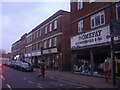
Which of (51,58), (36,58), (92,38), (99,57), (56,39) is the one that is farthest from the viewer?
(36,58)

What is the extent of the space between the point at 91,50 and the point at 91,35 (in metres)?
1.57

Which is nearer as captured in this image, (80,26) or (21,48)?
(80,26)

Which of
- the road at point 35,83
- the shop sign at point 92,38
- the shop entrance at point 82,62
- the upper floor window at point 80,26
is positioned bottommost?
the road at point 35,83

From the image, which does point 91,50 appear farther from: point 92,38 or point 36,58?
point 36,58

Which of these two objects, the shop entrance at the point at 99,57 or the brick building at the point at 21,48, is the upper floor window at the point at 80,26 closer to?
the shop entrance at the point at 99,57

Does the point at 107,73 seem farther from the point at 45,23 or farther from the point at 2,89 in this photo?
the point at 45,23

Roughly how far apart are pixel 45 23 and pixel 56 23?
6291 millimetres

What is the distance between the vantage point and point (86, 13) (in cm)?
2306

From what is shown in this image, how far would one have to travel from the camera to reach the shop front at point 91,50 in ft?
61.9

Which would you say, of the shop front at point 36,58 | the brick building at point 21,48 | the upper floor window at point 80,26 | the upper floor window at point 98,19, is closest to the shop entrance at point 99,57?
the upper floor window at point 98,19

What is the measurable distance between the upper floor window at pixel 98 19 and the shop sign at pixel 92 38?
870mm

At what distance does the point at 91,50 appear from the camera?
21312mm

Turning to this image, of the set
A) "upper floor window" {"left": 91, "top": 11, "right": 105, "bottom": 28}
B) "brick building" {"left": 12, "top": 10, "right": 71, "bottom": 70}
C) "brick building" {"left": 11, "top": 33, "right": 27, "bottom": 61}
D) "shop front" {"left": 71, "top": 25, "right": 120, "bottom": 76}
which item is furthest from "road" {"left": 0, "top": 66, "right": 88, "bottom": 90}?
"brick building" {"left": 11, "top": 33, "right": 27, "bottom": 61}

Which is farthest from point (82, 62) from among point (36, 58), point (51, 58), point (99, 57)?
point (36, 58)
